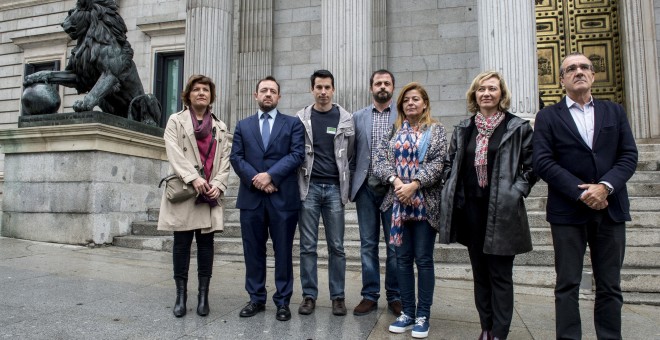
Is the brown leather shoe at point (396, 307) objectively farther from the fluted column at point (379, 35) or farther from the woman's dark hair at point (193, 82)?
the fluted column at point (379, 35)

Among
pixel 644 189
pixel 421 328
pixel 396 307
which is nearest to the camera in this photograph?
pixel 421 328

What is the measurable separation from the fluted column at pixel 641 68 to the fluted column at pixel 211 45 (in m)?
9.06


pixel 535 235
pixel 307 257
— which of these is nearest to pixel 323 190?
pixel 307 257

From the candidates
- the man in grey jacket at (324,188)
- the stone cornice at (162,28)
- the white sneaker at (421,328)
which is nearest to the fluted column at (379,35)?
the stone cornice at (162,28)

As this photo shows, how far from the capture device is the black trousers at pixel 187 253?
4059 mm

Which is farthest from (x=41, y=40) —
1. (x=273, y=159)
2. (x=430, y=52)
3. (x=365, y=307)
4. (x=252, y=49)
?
(x=365, y=307)

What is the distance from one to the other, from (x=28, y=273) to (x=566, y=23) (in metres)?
11.9

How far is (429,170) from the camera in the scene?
3.61 m

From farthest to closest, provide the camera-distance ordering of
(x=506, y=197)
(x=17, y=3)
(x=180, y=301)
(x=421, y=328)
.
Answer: (x=17, y=3) < (x=180, y=301) < (x=421, y=328) < (x=506, y=197)

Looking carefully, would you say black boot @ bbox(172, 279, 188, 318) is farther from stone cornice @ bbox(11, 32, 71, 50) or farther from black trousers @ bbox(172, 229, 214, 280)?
stone cornice @ bbox(11, 32, 71, 50)

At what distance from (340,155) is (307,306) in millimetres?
1362

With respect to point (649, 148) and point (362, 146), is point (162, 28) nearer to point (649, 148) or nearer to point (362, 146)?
point (362, 146)

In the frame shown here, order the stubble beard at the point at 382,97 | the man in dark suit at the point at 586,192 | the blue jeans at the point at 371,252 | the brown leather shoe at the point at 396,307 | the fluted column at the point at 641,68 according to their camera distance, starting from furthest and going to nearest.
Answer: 1. the fluted column at the point at 641,68
2. the stubble beard at the point at 382,97
3. the blue jeans at the point at 371,252
4. the brown leather shoe at the point at 396,307
5. the man in dark suit at the point at 586,192

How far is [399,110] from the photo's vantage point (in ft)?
13.0
